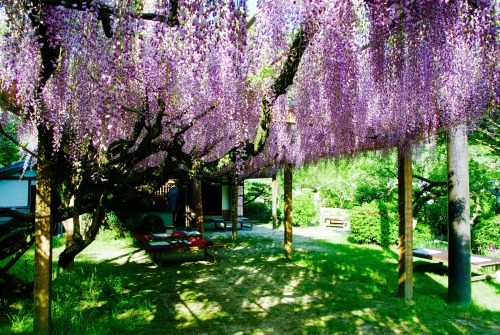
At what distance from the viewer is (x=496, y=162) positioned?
7.78 metres

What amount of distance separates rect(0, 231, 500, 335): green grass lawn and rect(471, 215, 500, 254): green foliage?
189 centimetres

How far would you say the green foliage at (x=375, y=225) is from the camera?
9.41 meters

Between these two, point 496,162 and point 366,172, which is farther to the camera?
point 366,172

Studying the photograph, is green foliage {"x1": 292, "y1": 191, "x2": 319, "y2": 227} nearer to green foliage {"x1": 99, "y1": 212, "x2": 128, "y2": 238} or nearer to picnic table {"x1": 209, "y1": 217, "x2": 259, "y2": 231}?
picnic table {"x1": 209, "y1": 217, "x2": 259, "y2": 231}

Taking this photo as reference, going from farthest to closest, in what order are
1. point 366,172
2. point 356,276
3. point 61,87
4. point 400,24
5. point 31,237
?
point 366,172
point 356,276
point 31,237
point 61,87
point 400,24

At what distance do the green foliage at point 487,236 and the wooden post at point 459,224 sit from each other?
142 inches

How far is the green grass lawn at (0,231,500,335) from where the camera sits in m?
3.73

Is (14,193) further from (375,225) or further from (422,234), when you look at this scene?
(422,234)

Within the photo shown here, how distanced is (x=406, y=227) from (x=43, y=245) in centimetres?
411

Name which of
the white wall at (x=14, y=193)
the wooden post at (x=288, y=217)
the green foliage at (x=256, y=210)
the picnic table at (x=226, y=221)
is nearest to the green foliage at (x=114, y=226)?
the white wall at (x=14, y=193)

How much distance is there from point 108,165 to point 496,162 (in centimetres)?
799

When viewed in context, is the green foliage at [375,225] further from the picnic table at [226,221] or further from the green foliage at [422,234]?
the picnic table at [226,221]

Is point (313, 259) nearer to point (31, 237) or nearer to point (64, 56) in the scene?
point (31, 237)

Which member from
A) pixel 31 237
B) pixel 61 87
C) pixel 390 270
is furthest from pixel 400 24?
pixel 390 270
